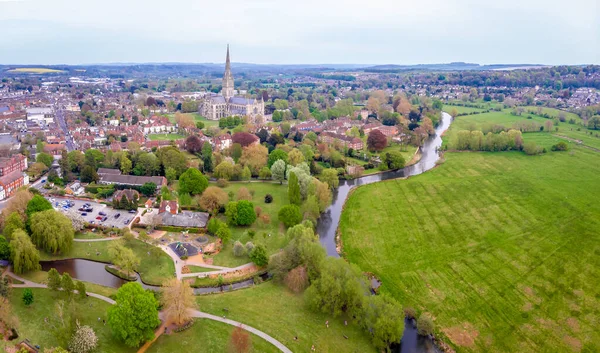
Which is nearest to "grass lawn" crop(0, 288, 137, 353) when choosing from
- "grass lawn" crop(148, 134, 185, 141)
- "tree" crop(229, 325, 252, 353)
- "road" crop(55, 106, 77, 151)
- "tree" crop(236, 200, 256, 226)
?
"tree" crop(229, 325, 252, 353)

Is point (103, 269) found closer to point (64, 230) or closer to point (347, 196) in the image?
point (64, 230)

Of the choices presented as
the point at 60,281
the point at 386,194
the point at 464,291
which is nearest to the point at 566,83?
the point at 386,194

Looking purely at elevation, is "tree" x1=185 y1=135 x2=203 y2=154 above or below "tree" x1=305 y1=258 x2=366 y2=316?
above

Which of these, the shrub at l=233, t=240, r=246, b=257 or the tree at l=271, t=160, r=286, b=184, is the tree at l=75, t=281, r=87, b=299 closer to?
the shrub at l=233, t=240, r=246, b=257

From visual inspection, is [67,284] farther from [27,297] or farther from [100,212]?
[100,212]

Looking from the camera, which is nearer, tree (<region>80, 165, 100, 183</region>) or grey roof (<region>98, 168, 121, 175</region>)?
tree (<region>80, 165, 100, 183</region>)

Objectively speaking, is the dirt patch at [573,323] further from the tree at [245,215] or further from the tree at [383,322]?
the tree at [245,215]

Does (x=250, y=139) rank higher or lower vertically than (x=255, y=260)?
higher

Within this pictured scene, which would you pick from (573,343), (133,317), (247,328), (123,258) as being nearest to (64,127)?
(123,258)
